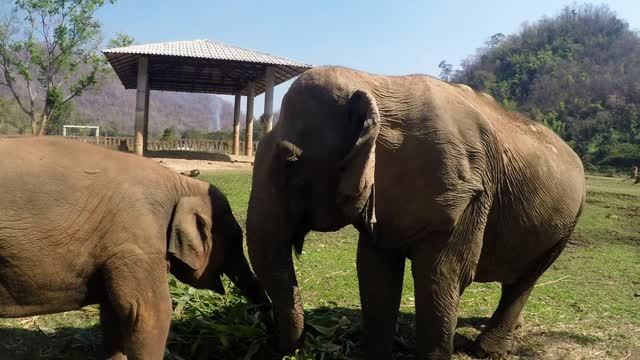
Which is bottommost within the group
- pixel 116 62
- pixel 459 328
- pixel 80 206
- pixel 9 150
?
pixel 459 328

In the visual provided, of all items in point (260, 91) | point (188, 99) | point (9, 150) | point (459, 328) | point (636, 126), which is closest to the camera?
point (9, 150)

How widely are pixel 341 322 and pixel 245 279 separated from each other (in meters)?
1.18

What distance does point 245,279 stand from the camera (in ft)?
14.5

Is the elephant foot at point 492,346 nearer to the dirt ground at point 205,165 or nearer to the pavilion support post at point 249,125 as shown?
the dirt ground at point 205,165

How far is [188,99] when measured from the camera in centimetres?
18675

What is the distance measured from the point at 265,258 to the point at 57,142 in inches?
61.5

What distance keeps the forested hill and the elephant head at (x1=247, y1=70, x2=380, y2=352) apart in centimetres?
3777

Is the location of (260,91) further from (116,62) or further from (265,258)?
(265,258)

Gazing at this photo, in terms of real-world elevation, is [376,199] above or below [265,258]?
above

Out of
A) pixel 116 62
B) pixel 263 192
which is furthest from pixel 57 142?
pixel 116 62

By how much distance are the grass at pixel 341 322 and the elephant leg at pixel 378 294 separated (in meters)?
0.28

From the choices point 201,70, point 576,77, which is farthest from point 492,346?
point 576,77

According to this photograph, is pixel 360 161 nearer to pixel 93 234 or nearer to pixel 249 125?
pixel 93 234

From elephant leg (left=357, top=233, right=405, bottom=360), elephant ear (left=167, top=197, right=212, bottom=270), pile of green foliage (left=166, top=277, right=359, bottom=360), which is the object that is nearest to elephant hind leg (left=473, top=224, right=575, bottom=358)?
elephant leg (left=357, top=233, right=405, bottom=360)
